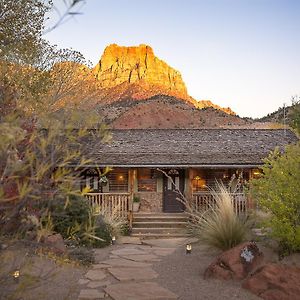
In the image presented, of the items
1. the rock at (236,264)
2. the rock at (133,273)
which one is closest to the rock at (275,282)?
the rock at (236,264)

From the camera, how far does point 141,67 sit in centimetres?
11162

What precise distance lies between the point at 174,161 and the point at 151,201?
3.12m

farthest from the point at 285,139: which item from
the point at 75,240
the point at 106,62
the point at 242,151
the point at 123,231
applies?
the point at 106,62

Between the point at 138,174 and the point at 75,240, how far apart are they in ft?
27.8

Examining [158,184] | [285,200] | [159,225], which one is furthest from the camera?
[158,184]

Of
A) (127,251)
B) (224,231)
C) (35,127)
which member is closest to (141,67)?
(127,251)

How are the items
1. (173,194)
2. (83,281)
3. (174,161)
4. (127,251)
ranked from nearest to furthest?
(83,281) < (127,251) < (174,161) < (173,194)

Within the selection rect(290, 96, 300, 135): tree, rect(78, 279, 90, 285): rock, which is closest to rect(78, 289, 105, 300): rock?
rect(78, 279, 90, 285): rock

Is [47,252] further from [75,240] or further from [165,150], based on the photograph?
[165,150]

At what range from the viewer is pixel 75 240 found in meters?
11.2

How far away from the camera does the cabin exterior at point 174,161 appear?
16.9 m

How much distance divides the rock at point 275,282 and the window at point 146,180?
12.2 metres

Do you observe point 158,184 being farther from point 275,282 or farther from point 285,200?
point 275,282

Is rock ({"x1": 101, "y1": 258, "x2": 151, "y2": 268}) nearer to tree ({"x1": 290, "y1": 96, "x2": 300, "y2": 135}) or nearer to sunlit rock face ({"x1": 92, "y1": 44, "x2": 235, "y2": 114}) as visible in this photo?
tree ({"x1": 290, "y1": 96, "x2": 300, "y2": 135})
